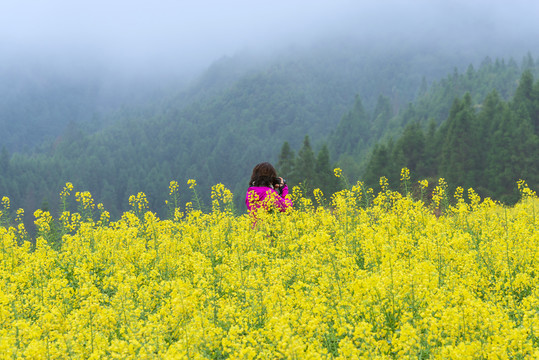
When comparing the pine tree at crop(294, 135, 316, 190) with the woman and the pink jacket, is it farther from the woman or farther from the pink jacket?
the pink jacket

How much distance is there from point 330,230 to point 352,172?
313 feet

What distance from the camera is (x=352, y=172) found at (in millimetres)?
103312

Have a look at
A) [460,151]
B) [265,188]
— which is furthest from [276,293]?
[460,151]

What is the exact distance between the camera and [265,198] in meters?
10.4

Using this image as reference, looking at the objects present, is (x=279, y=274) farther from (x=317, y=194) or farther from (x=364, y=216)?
(x=317, y=194)

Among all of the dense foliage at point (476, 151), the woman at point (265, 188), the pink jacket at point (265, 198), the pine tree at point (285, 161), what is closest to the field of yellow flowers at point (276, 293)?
the pink jacket at point (265, 198)

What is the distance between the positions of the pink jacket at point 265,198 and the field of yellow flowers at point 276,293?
0.34 metres

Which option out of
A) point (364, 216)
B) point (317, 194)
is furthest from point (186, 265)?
point (317, 194)

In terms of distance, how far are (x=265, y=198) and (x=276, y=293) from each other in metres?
5.26

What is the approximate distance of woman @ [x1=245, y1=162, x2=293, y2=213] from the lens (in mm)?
10479

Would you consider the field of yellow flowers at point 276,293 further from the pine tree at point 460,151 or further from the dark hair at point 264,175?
the pine tree at point 460,151

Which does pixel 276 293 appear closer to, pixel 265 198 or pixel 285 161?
pixel 265 198

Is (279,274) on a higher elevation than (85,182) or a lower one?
higher

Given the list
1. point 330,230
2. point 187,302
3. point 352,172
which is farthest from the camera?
point 352,172
